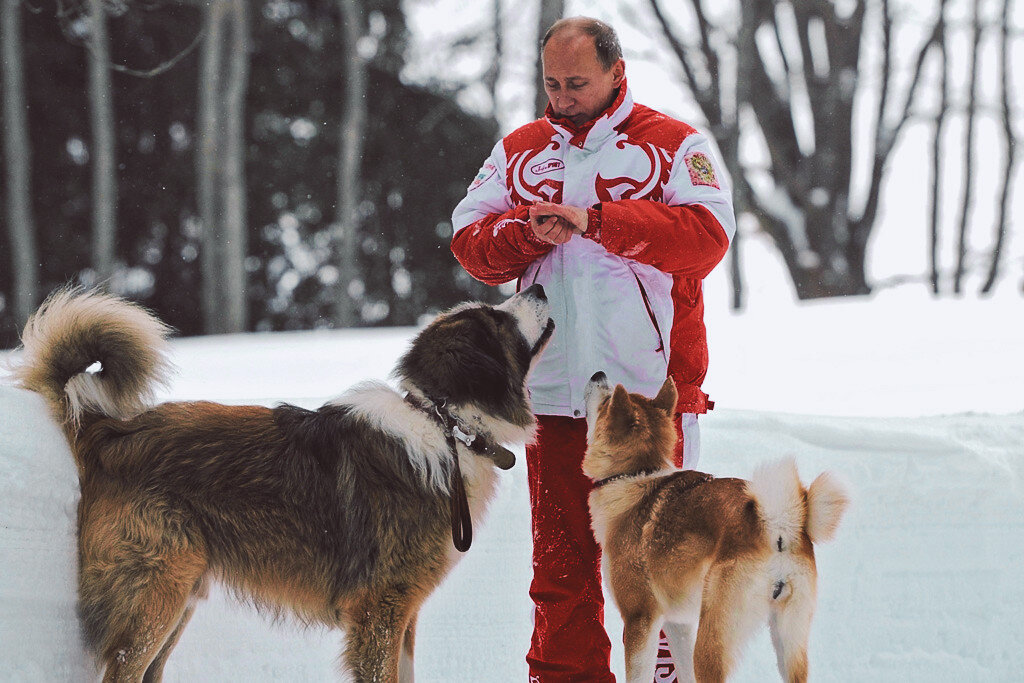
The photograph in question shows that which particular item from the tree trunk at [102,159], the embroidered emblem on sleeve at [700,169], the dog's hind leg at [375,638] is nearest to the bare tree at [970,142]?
the tree trunk at [102,159]

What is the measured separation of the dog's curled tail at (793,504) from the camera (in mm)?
2713

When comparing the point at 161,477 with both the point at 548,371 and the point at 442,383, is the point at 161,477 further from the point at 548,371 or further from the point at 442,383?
the point at 548,371

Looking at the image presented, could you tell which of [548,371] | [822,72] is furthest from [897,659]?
[822,72]

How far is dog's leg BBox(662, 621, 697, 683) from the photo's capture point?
3.21 meters

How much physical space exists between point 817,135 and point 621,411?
49.1ft

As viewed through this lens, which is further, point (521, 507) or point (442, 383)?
point (521, 507)

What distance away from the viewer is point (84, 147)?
45.8 feet

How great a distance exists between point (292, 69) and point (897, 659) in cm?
1289

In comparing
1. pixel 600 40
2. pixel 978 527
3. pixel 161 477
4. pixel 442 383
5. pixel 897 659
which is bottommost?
pixel 897 659

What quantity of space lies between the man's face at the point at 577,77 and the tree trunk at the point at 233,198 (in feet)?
33.1

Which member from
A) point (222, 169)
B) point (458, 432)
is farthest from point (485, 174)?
point (222, 169)

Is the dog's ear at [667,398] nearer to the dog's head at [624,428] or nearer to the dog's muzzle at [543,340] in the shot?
the dog's head at [624,428]

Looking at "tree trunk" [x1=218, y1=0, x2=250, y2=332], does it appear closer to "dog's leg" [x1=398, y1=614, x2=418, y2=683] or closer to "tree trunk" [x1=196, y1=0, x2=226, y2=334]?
"tree trunk" [x1=196, y1=0, x2=226, y2=334]

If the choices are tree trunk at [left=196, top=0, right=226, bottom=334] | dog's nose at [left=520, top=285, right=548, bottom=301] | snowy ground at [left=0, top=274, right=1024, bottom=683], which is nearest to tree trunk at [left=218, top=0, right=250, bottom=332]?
tree trunk at [left=196, top=0, right=226, bottom=334]
